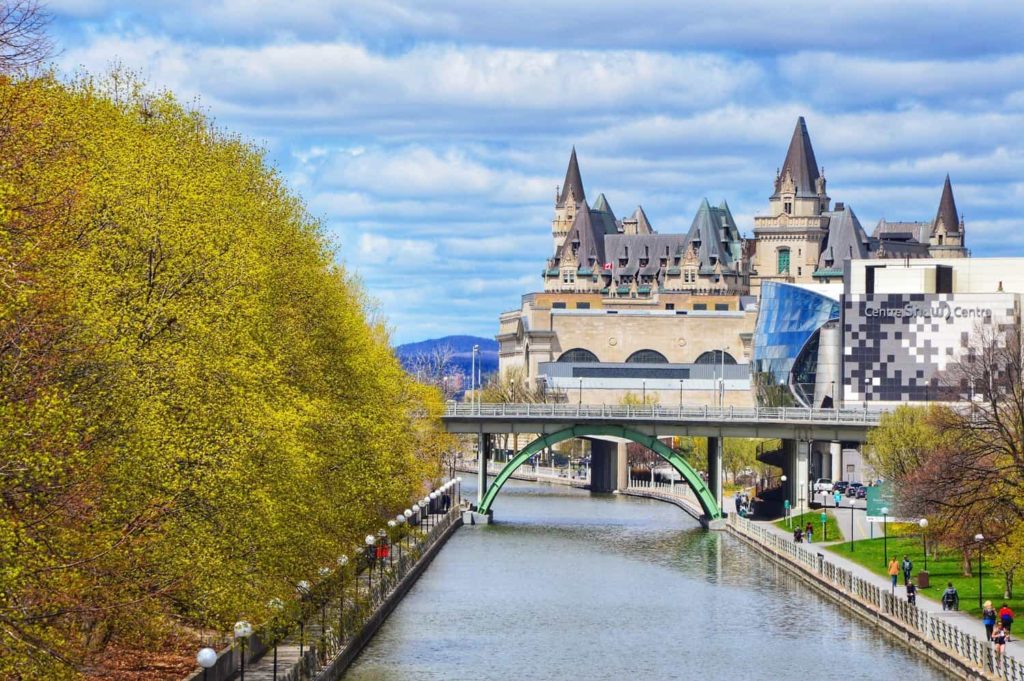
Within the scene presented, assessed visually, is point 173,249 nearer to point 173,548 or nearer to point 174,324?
point 174,324

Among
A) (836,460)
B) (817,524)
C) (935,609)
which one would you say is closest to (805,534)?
(817,524)

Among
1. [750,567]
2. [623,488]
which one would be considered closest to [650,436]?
[750,567]

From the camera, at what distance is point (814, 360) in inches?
6481

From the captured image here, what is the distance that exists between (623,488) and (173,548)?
5059 inches

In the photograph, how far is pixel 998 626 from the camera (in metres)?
52.7

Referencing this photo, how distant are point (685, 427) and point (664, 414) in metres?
1.68

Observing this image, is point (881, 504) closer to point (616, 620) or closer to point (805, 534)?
point (616, 620)

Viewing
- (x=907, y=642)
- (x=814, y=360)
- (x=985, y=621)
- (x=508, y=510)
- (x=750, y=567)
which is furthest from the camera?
(x=814, y=360)

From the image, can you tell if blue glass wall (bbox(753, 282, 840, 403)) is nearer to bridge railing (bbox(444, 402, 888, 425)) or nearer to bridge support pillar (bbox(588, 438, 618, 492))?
bridge support pillar (bbox(588, 438, 618, 492))

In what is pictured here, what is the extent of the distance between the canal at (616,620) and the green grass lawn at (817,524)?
12.2 feet

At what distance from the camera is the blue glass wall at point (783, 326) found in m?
166

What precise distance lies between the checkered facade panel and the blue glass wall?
10488 millimetres

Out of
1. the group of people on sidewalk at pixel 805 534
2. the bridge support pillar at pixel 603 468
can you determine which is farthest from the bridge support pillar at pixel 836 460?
the group of people on sidewalk at pixel 805 534

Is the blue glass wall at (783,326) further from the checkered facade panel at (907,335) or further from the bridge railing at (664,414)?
the bridge railing at (664,414)
